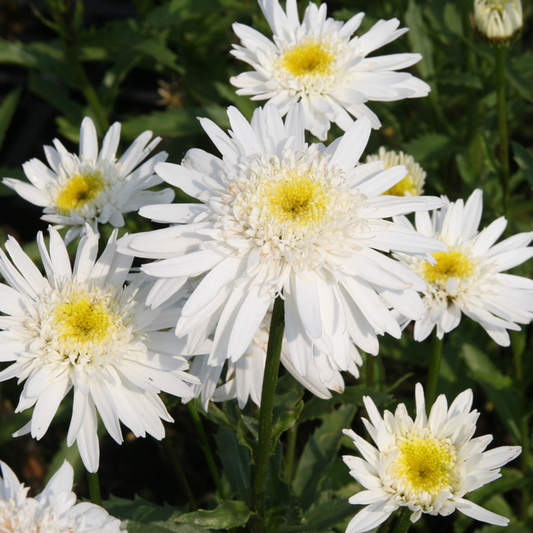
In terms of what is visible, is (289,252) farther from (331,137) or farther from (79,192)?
(331,137)

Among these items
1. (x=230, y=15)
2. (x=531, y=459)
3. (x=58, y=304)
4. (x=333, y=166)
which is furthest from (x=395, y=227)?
(x=230, y=15)

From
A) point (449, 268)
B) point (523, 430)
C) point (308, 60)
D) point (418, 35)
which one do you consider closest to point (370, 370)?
point (449, 268)

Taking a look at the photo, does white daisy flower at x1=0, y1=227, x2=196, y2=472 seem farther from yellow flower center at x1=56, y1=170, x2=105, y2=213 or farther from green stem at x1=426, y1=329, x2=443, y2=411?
green stem at x1=426, y1=329, x2=443, y2=411

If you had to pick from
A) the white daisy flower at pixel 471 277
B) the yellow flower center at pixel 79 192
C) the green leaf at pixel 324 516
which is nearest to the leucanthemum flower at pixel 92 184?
the yellow flower center at pixel 79 192

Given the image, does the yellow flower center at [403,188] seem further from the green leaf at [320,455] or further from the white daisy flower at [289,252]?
the white daisy flower at [289,252]

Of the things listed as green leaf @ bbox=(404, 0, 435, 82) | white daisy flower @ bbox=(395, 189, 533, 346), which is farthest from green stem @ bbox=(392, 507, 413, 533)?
green leaf @ bbox=(404, 0, 435, 82)
